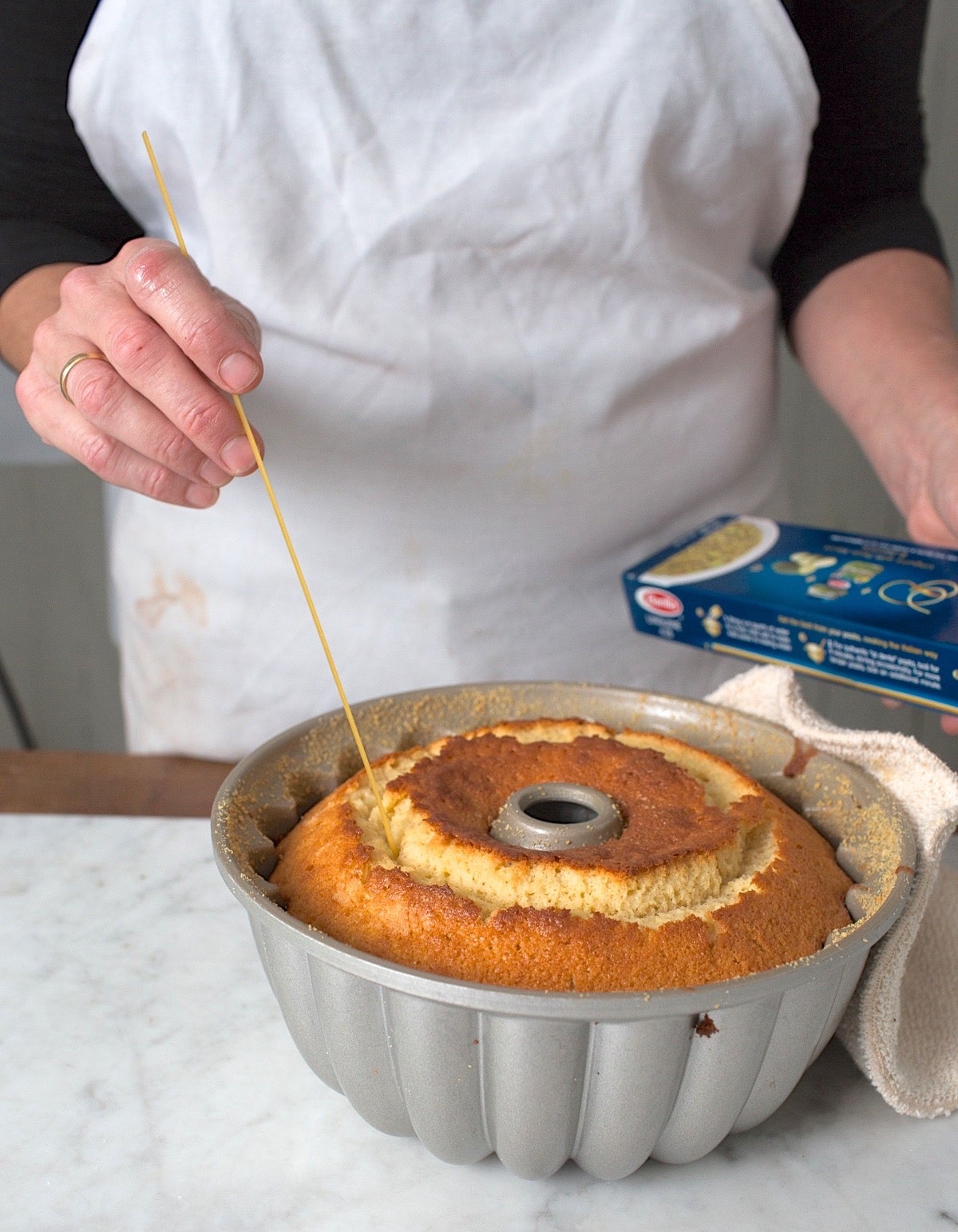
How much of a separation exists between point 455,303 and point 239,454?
363mm

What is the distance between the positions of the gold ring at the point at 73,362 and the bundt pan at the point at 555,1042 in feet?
0.99

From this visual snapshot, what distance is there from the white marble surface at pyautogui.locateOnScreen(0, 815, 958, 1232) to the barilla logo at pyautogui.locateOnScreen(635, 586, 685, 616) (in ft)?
1.22

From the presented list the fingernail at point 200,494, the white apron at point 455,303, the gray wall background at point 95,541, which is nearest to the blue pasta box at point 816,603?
the white apron at point 455,303

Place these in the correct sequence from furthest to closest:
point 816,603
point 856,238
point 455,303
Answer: point 856,238 < point 455,303 < point 816,603

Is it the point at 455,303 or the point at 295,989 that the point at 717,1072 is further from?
the point at 455,303

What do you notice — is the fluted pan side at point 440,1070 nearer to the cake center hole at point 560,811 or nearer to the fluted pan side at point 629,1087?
the fluted pan side at point 629,1087

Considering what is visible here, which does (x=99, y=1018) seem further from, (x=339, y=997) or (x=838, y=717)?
(x=838, y=717)

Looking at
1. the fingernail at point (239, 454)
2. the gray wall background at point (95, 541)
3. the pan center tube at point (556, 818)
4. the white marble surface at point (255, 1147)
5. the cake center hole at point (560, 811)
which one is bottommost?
the gray wall background at point (95, 541)

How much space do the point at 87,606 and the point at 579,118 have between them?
1.82 m

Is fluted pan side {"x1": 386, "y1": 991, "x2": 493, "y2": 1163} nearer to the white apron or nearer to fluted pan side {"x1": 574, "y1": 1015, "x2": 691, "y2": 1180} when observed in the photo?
fluted pan side {"x1": 574, "y1": 1015, "x2": 691, "y2": 1180}

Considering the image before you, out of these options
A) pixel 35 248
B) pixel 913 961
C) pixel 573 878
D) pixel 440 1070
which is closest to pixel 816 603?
pixel 913 961

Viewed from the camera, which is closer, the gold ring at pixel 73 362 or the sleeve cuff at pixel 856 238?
the gold ring at pixel 73 362

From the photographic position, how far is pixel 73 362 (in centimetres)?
74

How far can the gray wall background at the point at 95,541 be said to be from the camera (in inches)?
83.4
